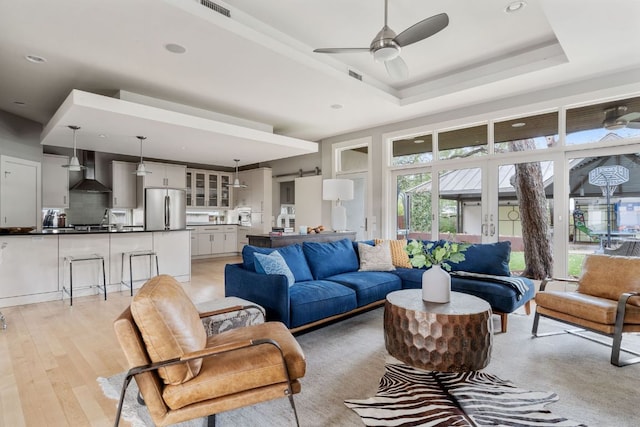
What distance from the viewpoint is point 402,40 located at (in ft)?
8.89

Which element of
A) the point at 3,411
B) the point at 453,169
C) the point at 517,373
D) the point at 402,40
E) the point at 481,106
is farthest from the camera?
the point at 453,169

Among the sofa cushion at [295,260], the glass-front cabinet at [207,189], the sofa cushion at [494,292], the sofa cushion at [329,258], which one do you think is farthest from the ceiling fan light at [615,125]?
the glass-front cabinet at [207,189]

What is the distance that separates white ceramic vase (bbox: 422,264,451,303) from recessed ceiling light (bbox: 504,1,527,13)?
2.73 metres

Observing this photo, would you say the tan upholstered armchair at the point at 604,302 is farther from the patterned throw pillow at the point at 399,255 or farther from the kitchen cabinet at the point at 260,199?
the kitchen cabinet at the point at 260,199

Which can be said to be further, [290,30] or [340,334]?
[290,30]

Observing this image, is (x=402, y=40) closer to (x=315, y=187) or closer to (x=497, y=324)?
(x=497, y=324)

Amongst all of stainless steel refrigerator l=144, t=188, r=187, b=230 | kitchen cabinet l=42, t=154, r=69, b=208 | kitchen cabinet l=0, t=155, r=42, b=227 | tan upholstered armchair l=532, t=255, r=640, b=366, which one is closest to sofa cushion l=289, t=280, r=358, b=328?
tan upholstered armchair l=532, t=255, r=640, b=366

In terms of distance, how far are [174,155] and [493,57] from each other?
6.32 metres

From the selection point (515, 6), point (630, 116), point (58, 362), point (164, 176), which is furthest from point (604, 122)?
point (164, 176)

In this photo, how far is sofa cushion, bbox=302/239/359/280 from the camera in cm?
387

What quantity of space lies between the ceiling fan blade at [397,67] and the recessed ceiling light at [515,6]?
1.23m

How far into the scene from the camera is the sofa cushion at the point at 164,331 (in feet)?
5.04

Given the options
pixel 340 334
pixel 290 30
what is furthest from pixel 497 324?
pixel 290 30

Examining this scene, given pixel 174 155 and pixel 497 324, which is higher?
pixel 174 155
